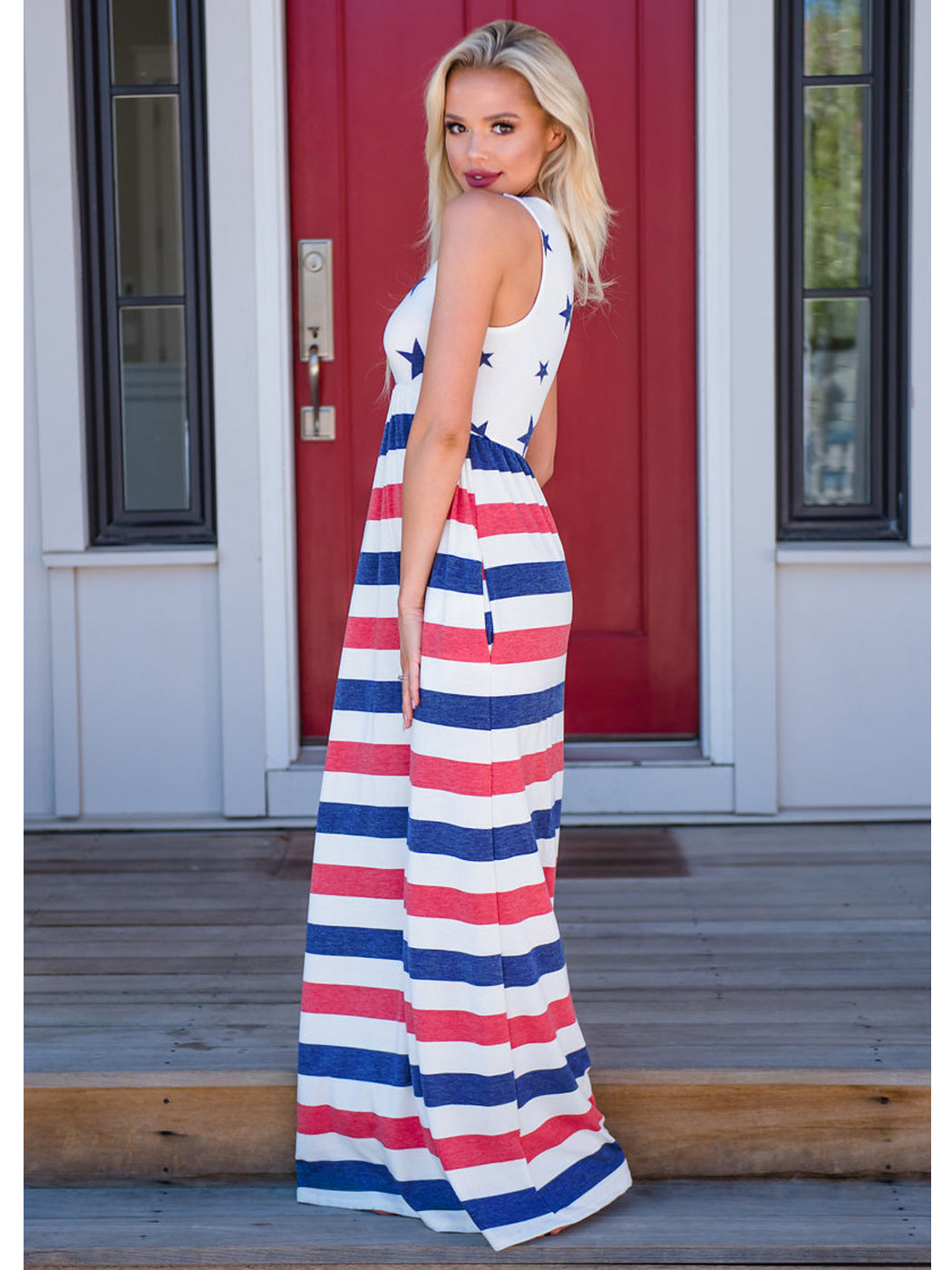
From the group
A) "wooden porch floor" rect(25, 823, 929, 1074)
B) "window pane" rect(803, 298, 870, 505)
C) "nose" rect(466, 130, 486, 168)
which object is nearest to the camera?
"nose" rect(466, 130, 486, 168)

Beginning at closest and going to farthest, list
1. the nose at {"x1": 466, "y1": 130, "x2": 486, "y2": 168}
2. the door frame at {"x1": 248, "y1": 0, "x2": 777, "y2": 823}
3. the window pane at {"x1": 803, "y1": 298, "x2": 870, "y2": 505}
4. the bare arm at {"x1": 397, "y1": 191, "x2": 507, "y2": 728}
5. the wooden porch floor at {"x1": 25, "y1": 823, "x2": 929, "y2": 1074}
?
the bare arm at {"x1": 397, "y1": 191, "x2": 507, "y2": 728}
the nose at {"x1": 466, "y1": 130, "x2": 486, "y2": 168}
the wooden porch floor at {"x1": 25, "y1": 823, "x2": 929, "y2": 1074}
the door frame at {"x1": 248, "y1": 0, "x2": 777, "y2": 823}
the window pane at {"x1": 803, "y1": 298, "x2": 870, "y2": 505}

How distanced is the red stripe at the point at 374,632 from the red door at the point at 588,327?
145cm

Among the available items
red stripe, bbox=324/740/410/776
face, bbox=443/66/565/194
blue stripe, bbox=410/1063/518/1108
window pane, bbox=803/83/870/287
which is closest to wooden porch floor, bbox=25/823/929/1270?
blue stripe, bbox=410/1063/518/1108

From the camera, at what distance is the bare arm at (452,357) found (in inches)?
69.4

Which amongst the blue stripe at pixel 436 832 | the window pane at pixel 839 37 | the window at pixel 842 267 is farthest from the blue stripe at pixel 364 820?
the window pane at pixel 839 37

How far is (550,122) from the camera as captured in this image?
189 centimetres

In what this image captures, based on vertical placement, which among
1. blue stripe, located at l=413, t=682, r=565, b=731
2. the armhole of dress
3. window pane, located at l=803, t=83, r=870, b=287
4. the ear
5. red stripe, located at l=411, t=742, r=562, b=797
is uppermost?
window pane, located at l=803, t=83, r=870, b=287

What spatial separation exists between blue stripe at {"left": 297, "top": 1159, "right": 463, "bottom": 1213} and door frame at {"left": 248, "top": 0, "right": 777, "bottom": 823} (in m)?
1.46

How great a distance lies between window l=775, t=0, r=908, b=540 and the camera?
3320 mm

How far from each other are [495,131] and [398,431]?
44cm

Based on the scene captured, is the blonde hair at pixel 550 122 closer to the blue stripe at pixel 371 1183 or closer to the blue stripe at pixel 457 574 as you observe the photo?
the blue stripe at pixel 457 574

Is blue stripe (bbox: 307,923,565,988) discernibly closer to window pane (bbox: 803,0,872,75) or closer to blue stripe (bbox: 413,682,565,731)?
blue stripe (bbox: 413,682,565,731)

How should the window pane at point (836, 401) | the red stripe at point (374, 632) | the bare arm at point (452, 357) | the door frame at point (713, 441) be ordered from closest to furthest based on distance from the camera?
1. the bare arm at point (452, 357)
2. the red stripe at point (374, 632)
3. the door frame at point (713, 441)
4. the window pane at point (836, 401)

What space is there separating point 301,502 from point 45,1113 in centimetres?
176
